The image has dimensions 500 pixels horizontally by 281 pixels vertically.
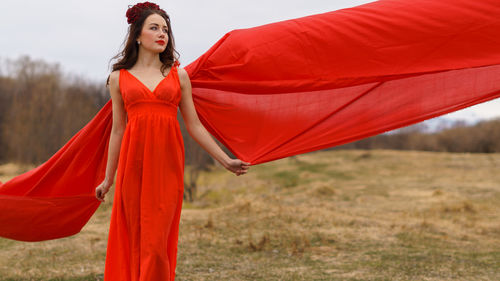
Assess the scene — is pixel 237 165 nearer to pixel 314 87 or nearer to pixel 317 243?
pixel 314 87

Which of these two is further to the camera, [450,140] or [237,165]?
[450,140]

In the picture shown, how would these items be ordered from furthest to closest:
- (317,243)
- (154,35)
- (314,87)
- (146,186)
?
(317,243), (314,87), (154,35), (146,186)

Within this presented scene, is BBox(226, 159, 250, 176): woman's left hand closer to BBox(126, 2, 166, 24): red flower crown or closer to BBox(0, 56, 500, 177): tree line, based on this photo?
BBox(126, 2, 166, 24): red flower crown

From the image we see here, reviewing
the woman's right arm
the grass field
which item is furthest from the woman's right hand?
the grass field

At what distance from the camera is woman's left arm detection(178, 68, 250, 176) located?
9.86 feet

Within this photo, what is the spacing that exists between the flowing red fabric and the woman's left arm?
230 mm

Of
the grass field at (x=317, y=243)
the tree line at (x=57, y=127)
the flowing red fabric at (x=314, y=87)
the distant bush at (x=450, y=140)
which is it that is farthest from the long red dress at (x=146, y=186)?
the distant bush at (x=450, y=140)

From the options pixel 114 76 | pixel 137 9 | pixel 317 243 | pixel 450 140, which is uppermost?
pixel 137 9

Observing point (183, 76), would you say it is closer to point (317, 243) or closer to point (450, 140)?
point (317, 243)

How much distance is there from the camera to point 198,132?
3.11m

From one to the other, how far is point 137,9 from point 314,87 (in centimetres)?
128

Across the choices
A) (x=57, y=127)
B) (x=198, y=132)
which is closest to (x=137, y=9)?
(x=198, y=132)

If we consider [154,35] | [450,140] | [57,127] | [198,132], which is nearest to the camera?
[154,35]

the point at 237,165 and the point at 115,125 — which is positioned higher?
the point at 115,125
